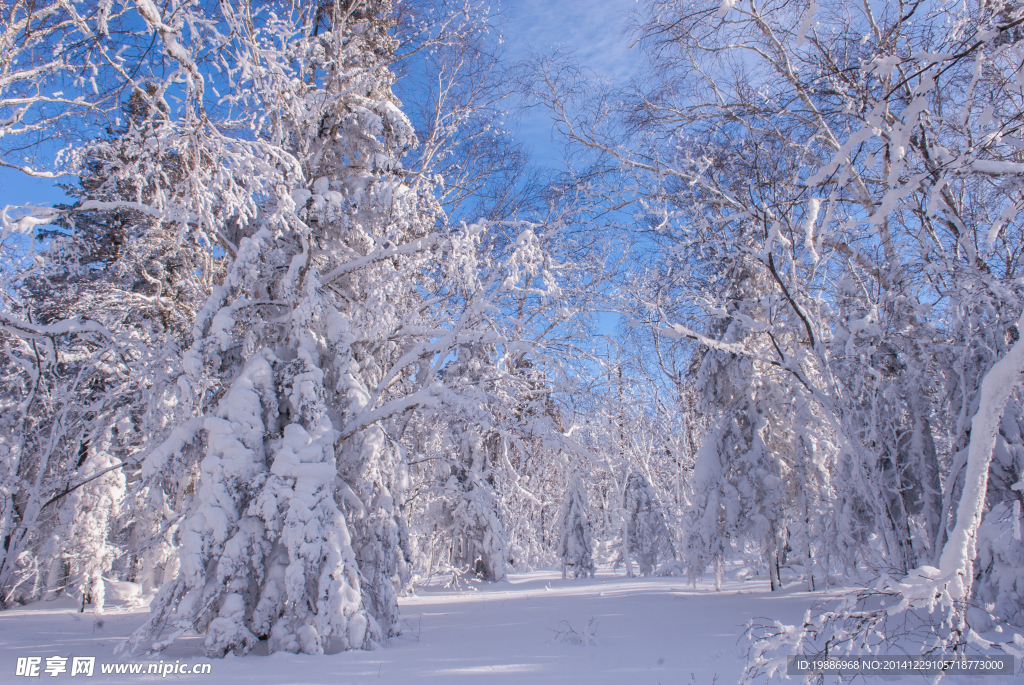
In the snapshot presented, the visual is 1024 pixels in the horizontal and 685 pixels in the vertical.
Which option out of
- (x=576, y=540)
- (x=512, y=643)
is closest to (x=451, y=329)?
(x=512, y=643)

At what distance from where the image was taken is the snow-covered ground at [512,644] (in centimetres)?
535

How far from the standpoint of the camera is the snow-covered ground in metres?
5.35

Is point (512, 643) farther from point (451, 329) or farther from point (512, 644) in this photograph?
point (451, 329)

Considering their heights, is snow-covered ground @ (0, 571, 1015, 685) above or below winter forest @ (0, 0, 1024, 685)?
below

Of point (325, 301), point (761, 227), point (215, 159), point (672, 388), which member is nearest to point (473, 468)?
point (672, 388)

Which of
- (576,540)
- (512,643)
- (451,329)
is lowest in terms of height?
(576,540)

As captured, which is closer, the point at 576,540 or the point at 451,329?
the point at 451,329

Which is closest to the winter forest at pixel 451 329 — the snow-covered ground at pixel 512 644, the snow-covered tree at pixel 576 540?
the snow-covered ground at pixel 512 644

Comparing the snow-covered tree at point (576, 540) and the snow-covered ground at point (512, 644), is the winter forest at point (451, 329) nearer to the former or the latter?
the snow-covered ground at point (512, 644)

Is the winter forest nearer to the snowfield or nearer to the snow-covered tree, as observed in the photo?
the snowfield

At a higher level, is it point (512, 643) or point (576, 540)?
point (512, 643)

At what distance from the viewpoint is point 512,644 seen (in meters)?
7.01

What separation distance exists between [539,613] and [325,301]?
623 centimetres

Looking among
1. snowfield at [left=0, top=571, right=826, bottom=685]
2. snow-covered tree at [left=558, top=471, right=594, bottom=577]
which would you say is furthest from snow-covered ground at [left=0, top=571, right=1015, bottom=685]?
snow-covered tree at [left=558, top=471, right=594, bottom=577]
